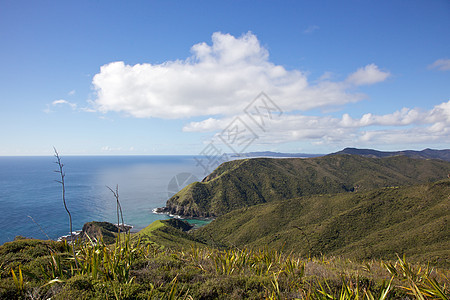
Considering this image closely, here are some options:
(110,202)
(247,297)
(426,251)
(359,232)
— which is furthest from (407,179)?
(247,297)

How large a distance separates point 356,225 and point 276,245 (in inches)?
886

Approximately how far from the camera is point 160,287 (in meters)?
4.68

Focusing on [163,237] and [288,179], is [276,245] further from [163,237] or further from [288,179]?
[288,179]

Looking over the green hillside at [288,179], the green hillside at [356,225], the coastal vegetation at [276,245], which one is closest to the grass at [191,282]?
the coastal vegetation at [276,245]

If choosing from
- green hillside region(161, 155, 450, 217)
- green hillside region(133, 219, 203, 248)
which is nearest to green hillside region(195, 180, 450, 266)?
green hillside region(133, 219, 203, 248)

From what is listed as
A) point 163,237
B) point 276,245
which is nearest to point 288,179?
point 276,245

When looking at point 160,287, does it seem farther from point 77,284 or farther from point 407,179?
point 407,179

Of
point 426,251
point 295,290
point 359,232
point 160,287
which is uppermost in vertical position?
point 160,287

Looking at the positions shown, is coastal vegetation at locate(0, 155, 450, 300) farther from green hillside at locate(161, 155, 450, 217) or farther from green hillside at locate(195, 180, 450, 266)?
green hillside at locate(161, 155, 450, 217)

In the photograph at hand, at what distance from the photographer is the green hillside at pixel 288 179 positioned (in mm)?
108225

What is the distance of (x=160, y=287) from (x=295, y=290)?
2972 millimetres

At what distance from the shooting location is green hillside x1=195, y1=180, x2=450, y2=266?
4113 centimetres

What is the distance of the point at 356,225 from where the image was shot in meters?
57.9

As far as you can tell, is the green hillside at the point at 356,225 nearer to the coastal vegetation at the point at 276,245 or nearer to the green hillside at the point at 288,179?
the coastal vegetation at the point at 276,245
